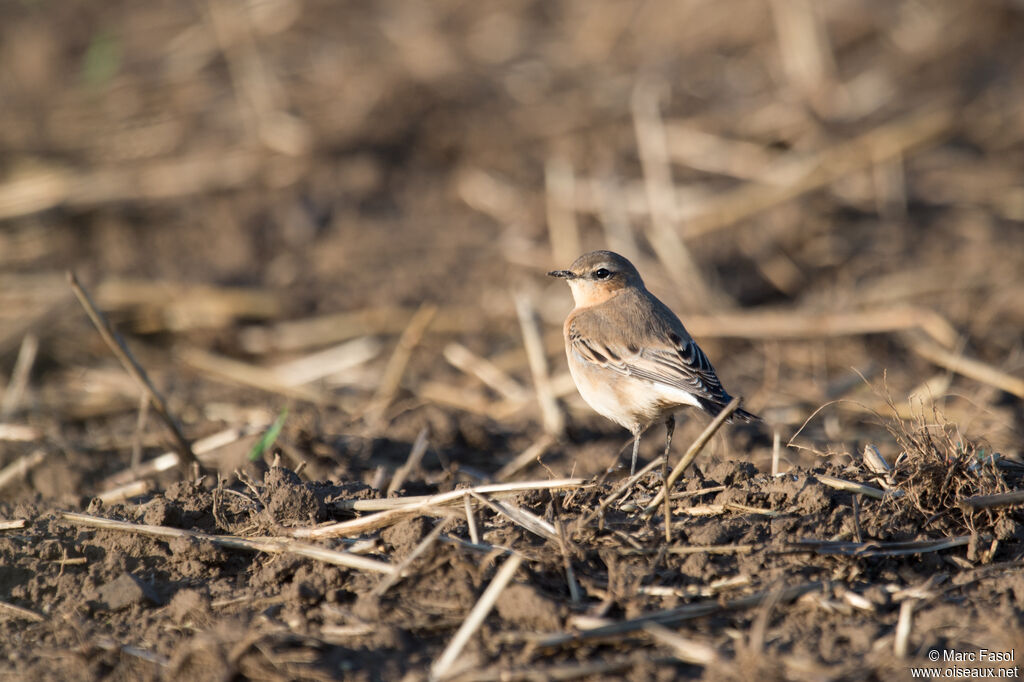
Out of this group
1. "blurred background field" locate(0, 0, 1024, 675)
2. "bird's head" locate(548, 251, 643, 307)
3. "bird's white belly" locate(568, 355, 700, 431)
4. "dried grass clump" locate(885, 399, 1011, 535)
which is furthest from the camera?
"blurred background field" locate(0, 0, 1024, 675)

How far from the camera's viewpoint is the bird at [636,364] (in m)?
6.52

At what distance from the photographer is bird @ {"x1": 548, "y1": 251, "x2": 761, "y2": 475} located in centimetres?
652

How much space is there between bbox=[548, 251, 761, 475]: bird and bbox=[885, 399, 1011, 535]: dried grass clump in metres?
1.27

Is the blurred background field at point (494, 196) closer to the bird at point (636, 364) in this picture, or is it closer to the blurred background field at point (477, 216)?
the blurred background field at point (477, 216)

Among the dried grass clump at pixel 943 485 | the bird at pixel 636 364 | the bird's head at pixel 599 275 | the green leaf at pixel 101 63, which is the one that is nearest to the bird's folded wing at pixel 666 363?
the bird at pixel 636 364

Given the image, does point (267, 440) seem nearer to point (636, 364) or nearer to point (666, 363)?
point (636, 364)

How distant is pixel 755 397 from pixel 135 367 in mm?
5185

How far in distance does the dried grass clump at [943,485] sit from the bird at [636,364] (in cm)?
127

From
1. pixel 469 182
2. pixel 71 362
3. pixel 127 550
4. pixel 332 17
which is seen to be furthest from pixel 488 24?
pixel 127 550

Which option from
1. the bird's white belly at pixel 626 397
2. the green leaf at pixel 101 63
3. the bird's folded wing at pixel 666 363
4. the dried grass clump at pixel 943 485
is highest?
the green leaf at pixel 101 63

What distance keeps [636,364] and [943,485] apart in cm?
218

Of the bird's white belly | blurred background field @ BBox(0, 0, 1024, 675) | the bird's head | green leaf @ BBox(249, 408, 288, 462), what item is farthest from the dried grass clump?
green leaf @ BBox(249, 408, 288, 462)

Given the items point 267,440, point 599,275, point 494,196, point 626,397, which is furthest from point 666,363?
point 494,196

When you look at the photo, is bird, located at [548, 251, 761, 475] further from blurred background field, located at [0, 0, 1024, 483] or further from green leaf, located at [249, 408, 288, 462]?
green leaf, located at [249, 408, 288, 462]
